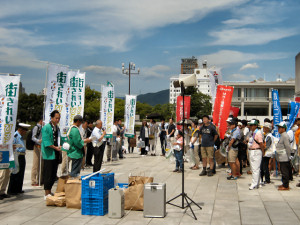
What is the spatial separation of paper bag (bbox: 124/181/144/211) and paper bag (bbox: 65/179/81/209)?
0.99m

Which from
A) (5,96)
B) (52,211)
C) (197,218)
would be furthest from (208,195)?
(5,96)

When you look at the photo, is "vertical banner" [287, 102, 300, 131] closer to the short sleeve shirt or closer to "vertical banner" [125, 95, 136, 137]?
the short sleeve shirt

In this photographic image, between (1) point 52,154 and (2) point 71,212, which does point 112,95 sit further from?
(2) point 71,212

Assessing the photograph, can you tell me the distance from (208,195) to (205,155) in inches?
120

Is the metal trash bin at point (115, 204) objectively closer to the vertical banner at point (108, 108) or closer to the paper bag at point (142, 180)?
the paper bag at point (142, 180)

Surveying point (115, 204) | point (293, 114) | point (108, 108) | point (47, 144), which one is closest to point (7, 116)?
point (47, 144)

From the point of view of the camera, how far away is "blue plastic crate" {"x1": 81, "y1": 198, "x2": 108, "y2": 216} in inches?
253

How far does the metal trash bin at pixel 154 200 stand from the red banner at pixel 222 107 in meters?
6.38

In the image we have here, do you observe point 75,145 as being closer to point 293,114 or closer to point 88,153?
point 88,153

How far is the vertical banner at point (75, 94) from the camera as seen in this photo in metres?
10.9

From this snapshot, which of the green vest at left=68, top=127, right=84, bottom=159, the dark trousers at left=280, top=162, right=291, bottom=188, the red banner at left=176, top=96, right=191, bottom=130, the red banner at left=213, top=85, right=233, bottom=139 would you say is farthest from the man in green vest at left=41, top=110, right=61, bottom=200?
the red banner at left=176, top=96, right=191, bottom=130

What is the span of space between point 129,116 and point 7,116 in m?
11.1

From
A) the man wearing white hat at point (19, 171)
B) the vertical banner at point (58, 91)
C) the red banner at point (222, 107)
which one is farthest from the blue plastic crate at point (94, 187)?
the red banner at point (222, 107)

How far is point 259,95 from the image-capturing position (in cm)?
7038
